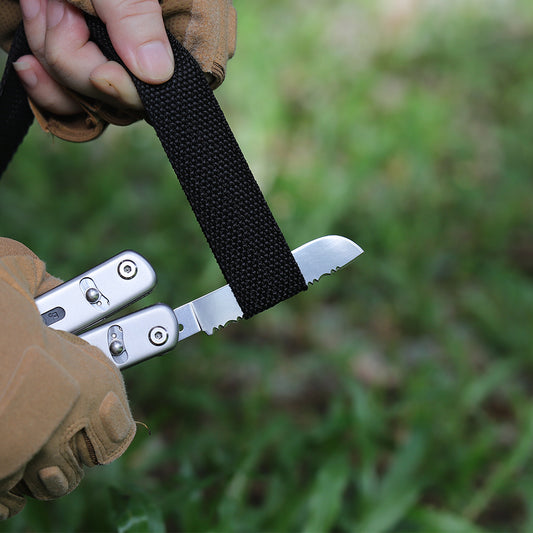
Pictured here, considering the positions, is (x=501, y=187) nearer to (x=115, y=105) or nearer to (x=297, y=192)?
(x=297, y=192)

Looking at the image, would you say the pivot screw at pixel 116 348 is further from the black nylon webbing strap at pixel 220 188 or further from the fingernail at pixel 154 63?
the fingernail at pixel 154 63

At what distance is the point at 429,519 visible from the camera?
4.19 feet

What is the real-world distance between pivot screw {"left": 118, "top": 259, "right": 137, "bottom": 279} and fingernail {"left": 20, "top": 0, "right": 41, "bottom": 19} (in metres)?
0.38

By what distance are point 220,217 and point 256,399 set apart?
2.99 feet

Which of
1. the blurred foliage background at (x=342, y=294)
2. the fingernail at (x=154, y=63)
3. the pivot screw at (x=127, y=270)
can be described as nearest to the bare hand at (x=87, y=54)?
the fingernail at (x=154, y=63)

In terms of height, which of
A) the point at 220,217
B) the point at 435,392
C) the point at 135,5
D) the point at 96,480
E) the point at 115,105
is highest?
the point at 135,5

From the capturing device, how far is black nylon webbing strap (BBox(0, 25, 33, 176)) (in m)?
0.88

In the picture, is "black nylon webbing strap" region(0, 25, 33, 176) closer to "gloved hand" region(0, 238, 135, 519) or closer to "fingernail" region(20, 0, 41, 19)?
"fingernail" region(20, 0, 41, 19)

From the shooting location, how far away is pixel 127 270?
0.74 m

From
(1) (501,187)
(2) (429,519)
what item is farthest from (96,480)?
(1) (501,187)

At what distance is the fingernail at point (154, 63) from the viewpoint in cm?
75

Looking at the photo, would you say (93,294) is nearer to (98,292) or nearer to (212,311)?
(98,292)

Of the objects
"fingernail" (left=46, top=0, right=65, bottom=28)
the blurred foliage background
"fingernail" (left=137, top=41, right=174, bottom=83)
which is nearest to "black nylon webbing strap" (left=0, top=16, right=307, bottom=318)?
"fingernail" (left=137, top=41, right=174, bottom=83)

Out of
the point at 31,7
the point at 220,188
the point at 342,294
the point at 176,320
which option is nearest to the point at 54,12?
the point at 31,7
